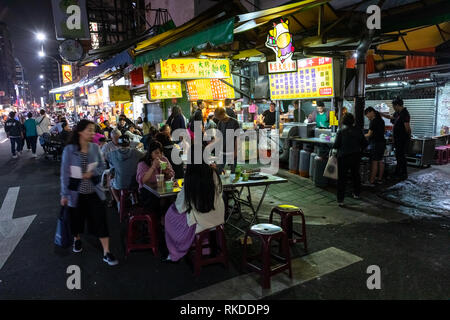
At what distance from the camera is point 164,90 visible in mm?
12391

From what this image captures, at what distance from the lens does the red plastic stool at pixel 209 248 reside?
4.34m

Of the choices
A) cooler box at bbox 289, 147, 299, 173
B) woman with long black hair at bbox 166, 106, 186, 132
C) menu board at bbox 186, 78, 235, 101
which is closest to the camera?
cooler box at bbox 289, 147, 299, 173

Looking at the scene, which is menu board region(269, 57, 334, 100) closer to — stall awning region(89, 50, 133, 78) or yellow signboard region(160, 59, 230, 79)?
yellow signboard region(160, 59, 230, 79)

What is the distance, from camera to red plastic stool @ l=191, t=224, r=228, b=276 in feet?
14.2

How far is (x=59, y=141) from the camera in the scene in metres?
13.9

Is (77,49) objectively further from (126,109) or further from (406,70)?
(406,70)

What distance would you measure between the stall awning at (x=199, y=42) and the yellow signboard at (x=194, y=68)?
2.88 feet

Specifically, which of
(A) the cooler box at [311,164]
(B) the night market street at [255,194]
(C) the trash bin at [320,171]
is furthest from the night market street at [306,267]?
(A) the cooler box at [311,164]

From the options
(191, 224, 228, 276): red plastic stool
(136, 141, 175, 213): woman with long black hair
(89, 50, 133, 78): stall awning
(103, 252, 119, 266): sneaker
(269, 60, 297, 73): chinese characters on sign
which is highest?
(89, 50, 133, 78): stall awning

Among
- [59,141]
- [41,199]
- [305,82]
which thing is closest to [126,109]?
[59,141]

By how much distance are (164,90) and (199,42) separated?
5.97 m

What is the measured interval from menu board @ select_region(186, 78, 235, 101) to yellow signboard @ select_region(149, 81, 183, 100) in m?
0.57

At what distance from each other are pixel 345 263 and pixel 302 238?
31.7 inches

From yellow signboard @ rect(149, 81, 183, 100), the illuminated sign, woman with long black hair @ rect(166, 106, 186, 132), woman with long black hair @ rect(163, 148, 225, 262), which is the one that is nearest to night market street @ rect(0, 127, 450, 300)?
woman with long black hair @ rect(163, 148, 225, 262)
